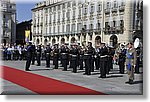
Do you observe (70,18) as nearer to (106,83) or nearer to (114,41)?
(106,83)

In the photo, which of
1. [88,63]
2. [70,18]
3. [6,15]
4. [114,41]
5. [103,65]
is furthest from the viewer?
[114,41]

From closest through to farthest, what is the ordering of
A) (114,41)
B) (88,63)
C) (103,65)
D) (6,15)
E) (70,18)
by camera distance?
(6,15)
(70,18)
(103,65)
(88,63)
(114,41)

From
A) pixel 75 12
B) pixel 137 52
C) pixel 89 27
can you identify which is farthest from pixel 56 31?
pixel 137 52

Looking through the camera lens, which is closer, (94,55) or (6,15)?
(6,15)

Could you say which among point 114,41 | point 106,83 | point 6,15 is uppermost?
point 6,15

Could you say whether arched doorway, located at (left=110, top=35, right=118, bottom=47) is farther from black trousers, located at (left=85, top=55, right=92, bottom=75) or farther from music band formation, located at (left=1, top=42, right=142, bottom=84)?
black trousers, located at (left=85, top=55, right=92, bottom=75)

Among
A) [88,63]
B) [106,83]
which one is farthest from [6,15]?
[88,63]

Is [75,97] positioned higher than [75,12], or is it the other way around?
[75,12]

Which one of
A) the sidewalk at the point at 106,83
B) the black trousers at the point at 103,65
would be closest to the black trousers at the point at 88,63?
the sidewalk at the point at 106,83

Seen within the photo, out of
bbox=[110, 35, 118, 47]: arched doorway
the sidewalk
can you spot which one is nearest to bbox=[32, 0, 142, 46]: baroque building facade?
bbox=[110, 35, 118, 47]: arched doorway

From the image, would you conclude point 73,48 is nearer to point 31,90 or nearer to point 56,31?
point 56,31

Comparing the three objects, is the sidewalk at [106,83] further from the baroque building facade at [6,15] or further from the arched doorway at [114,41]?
the baroque building facade at [6,15]

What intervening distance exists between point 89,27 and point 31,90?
3.66m

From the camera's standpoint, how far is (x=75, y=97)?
18.7 ft
